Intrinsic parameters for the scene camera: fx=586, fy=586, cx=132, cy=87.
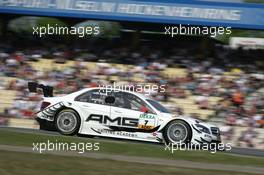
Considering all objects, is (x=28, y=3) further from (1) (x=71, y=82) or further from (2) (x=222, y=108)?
(2) (x=222, y=108)

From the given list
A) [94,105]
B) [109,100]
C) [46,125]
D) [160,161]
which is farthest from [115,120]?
[160,161]

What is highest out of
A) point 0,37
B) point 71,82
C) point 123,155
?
point 0,37

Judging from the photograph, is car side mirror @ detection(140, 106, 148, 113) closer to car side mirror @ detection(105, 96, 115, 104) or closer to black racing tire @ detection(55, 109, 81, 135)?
car side mirror @ detection(105, 96, 115, 104)

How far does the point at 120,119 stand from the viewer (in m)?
14.0

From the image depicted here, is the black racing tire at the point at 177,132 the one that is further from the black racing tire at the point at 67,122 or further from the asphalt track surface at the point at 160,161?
the asphalt track surface at the point at 160,161

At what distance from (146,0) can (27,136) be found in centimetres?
1381

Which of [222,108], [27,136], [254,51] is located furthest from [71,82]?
[27,136]

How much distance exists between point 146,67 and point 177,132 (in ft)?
34.2

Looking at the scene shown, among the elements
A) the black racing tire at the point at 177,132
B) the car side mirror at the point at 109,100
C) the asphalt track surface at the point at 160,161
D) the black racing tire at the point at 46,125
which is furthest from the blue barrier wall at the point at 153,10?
the asphalt track surface at the point at 160,161

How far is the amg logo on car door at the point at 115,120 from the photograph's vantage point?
1398 cm

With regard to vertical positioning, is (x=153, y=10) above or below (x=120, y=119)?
above

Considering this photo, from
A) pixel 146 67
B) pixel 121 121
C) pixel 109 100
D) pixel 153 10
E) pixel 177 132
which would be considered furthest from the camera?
pixel 153 10

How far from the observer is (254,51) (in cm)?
2472

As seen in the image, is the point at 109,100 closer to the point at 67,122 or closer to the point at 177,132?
the point at 67,122
